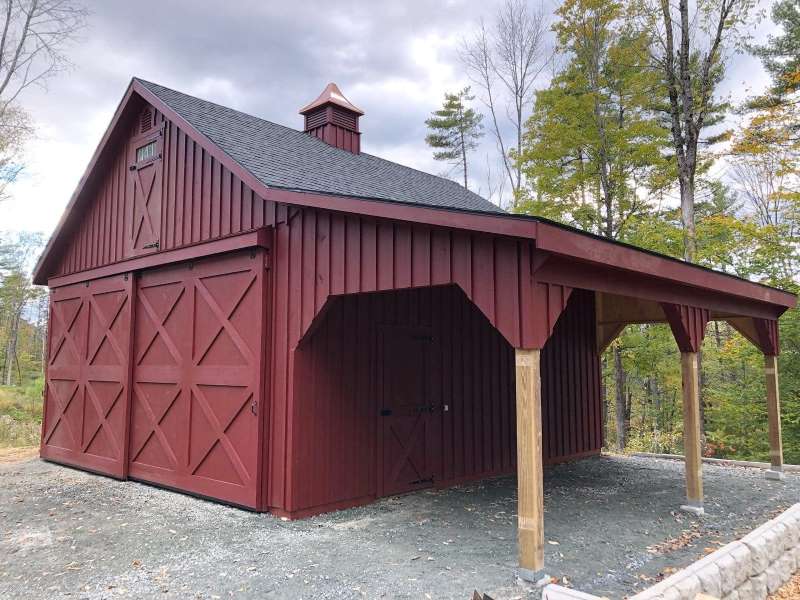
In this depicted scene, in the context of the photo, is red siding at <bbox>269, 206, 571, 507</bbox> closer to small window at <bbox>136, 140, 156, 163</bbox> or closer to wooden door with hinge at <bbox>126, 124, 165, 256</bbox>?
wooden door with hinge at <bbox>126, 124, 165, 256</bbox>

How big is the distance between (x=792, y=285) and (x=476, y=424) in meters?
8.56

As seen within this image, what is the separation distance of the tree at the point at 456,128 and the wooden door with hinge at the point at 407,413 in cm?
1772

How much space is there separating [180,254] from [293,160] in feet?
6.00

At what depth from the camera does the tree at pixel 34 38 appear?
15266mm

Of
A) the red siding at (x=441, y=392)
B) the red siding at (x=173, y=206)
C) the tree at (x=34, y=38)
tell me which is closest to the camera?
the red siding at (x=441, y=392)

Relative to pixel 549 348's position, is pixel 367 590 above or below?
below

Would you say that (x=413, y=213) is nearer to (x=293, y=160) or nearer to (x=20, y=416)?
(x=293, y=160)

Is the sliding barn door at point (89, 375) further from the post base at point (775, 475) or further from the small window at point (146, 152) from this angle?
the post base at point (775, 475)

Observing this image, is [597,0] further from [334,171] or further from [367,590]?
[367,590]

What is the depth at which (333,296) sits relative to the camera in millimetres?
5363

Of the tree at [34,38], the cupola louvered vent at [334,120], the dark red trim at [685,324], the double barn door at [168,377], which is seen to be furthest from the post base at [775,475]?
the tree at [34,38]

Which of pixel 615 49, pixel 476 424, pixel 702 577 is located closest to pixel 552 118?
pixel 615 49

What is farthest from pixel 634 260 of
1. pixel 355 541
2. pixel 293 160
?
pixel 293 160

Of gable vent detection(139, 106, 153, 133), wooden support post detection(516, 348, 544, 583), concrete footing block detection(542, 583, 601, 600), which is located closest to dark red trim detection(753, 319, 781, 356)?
wooden support post detection(516, 348, 544, 583)
